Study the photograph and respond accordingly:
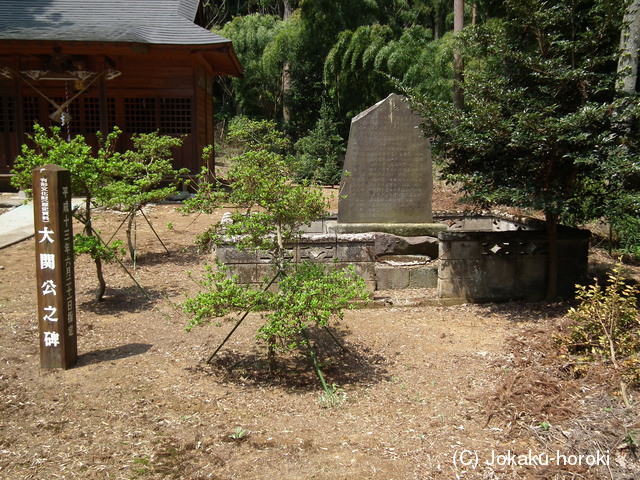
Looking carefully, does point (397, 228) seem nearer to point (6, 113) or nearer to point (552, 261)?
point (552, 261)

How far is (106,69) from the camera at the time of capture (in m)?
13.9

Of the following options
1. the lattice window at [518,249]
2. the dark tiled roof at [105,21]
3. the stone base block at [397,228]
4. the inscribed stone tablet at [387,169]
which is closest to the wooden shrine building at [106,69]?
the dark tiled roof at [105,21]

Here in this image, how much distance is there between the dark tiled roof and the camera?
43.6 feet

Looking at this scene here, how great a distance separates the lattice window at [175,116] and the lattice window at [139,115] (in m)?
0.24

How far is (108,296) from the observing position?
24.2 feet

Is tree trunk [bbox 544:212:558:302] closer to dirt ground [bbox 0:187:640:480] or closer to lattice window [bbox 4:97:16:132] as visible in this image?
dirt ground [bbox 0:187:640:480]

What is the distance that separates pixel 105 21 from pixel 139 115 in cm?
244

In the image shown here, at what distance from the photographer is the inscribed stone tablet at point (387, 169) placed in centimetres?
882

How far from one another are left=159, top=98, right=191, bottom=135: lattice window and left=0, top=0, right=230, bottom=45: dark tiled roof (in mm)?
1832

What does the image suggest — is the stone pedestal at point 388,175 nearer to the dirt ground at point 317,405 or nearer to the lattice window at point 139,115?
the dirt ground at point 317,405

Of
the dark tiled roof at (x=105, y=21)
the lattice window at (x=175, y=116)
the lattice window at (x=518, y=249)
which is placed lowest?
the lattice window at (x=518, y=249)

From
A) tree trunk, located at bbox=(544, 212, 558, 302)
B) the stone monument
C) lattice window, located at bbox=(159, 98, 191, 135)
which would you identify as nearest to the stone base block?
the stone monument

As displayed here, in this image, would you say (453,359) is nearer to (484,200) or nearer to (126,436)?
(484,200)

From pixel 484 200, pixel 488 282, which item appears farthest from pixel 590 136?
pixel 488 282
